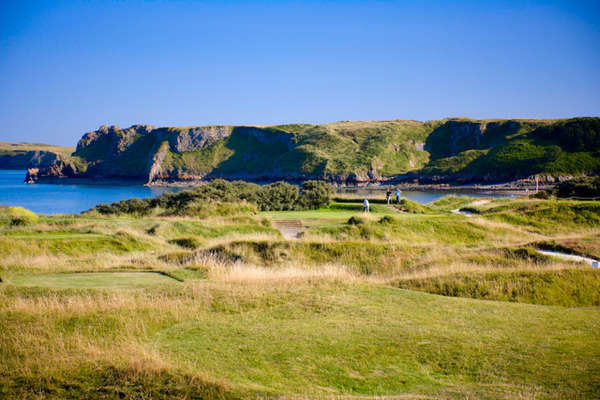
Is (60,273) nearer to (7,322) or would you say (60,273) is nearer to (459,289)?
(7,322)

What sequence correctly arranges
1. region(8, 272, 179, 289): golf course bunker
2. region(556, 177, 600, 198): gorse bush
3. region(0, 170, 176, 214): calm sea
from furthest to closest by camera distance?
region(0, 170, 176, 214): calm sea < region(556, 177, 600, 198): gorse bush < region(8, 272, 179, 289): golf course bunker

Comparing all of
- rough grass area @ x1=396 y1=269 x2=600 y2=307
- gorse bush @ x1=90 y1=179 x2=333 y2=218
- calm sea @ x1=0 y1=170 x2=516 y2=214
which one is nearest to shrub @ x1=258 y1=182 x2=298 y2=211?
gorse bush @ x1=90 y1=179 x2=333 y2=218

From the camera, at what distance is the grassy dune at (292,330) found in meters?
5.11

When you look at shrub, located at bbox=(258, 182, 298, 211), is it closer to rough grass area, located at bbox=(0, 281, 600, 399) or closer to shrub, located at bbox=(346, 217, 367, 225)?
shrub, located at bbox=(346, 217, 367, 225)

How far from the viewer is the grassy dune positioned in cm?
511

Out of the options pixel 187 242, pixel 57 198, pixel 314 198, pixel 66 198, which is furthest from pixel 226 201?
pixel 66 198

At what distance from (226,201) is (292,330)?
29.9m

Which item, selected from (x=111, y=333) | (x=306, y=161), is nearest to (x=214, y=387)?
(x=111, y=333)

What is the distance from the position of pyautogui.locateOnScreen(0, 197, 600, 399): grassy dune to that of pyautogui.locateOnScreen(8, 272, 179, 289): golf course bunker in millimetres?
44

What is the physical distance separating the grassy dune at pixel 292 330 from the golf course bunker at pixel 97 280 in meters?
0.04

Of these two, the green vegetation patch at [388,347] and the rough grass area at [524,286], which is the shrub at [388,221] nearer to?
the rough grass area at [524,286]

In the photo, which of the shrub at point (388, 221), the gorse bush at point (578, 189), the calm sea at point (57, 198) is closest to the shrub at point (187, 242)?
the shrub at point (388, 221)

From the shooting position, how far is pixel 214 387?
466 centimetres

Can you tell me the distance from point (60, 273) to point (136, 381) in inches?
335
